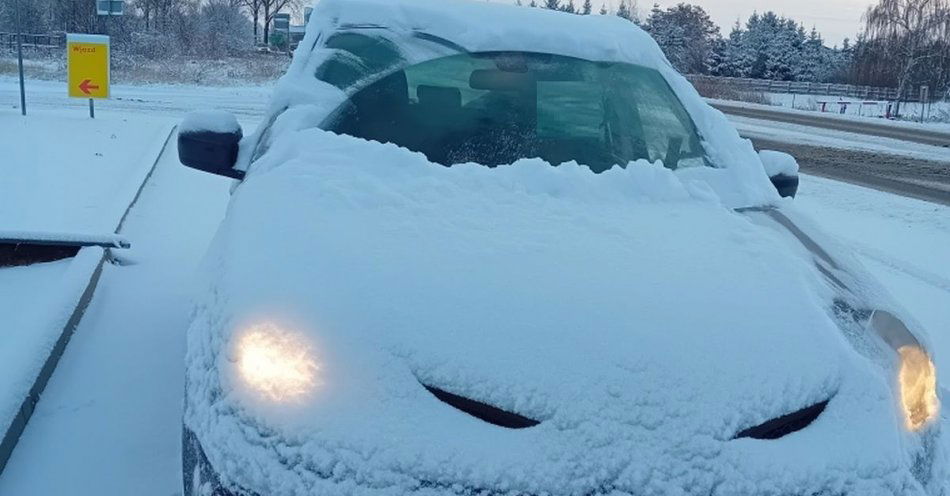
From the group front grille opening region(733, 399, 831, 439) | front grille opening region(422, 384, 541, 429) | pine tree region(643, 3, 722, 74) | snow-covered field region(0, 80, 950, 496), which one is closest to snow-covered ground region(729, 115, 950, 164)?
snow-covered field region(0, 80, 950, 496)

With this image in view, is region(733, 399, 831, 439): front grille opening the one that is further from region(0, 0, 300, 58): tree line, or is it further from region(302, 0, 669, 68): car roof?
region(0, 0, 300, 58): tree line

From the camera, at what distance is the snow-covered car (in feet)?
5.62

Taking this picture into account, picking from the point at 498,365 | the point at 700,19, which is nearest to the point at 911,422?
the point at 498,365

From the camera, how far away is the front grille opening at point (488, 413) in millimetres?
1751

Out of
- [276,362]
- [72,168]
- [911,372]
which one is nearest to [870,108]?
[72,168]

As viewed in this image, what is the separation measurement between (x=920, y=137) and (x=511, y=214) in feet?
75.2

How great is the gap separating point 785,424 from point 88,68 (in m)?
13.2

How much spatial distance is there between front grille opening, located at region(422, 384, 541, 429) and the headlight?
3.16ft

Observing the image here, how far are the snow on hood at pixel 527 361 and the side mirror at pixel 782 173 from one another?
1116mm

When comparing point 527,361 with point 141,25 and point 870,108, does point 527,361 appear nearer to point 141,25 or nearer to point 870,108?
point 870,108

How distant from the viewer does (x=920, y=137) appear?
874 inches

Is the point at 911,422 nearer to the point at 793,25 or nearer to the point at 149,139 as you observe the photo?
the point at 149,139

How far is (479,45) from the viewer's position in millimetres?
3484

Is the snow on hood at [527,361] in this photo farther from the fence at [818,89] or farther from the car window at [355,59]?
the fence at [818,89]
